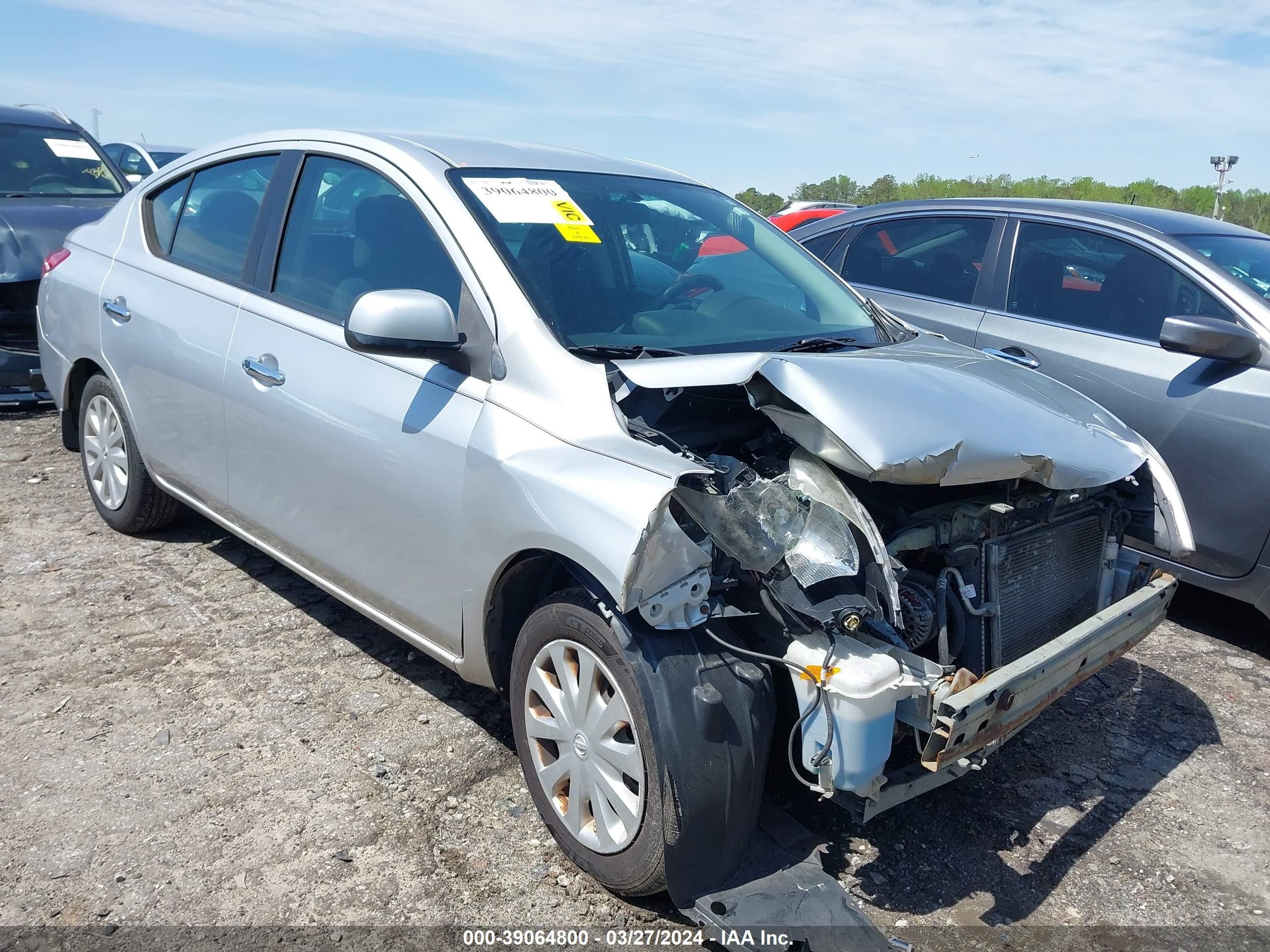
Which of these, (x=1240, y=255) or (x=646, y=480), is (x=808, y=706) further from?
(x=1240, y=255)

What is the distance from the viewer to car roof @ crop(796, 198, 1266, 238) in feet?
15.8

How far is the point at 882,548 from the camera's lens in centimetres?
239

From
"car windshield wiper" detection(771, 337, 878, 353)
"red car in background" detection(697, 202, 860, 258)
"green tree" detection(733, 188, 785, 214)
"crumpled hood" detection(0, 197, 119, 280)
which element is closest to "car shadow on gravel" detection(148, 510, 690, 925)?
"car windshield wiper" detection(771, 337, 878, 353)

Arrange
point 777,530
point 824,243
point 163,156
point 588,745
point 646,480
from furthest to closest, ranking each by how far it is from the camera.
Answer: point 163,156, point 824,243, point 588,745, point 777,530, point 646,480

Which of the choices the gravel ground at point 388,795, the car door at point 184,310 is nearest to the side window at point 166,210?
the car door at point 184,310

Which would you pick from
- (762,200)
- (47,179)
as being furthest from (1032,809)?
(762,200)

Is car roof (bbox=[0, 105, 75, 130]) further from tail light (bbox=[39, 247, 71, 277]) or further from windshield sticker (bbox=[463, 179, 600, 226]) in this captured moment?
windshield sticker (bbox=[463, 179, 600, 226])

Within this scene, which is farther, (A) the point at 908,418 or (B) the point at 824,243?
(B) the point at 824,243

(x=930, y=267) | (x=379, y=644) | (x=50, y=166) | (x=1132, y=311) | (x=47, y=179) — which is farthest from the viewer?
(x=50, y=166)

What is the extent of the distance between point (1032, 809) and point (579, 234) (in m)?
2.25

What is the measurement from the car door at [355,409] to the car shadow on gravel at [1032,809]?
1.38 meters

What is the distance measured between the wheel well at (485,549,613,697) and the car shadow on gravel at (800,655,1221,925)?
100cm

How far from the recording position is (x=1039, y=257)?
4.99m

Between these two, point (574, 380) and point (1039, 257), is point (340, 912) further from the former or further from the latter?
point (1039, 257)
